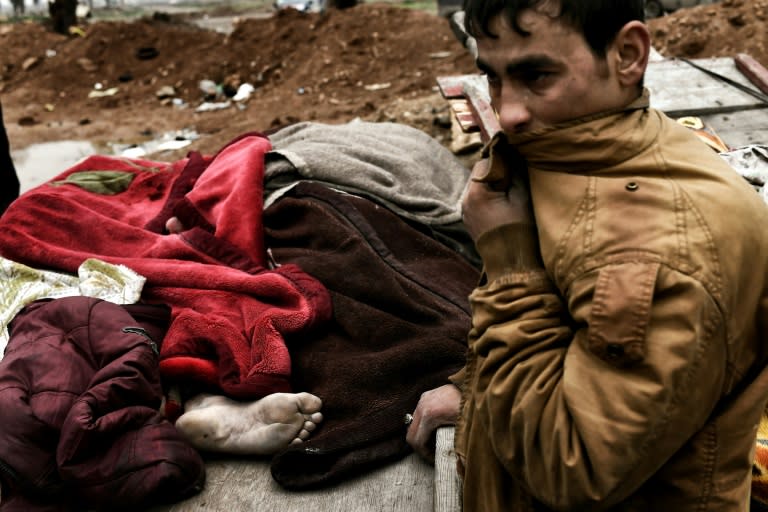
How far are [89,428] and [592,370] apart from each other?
137cm

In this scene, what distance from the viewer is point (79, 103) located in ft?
28.8

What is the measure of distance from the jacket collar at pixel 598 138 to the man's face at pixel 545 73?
0.08ft

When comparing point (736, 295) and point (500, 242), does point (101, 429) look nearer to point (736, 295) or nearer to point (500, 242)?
point (500, 242)

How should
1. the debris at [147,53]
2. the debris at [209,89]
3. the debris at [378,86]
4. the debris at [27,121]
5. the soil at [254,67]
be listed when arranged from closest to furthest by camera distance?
the soil at [254,67] < the debris at [378,86] < the debris at [27,121] < the debris at [209,89] < the debris at [147,53]

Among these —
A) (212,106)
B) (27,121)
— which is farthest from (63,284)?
(27,121)

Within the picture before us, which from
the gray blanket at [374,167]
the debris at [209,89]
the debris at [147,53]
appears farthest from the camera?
the debris at [147,53]

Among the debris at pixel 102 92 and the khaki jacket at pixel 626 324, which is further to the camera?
the debris at pixel 102 92

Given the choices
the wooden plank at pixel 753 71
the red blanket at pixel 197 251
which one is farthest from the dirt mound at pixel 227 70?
the red blanket at pixel 197 251

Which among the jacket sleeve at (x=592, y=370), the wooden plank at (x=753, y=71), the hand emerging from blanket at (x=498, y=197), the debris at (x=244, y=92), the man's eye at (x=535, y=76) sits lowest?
the debris at (x=244, y=92)

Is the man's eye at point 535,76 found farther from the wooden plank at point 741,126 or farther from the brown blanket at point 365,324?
the wooden plank at point 741,126

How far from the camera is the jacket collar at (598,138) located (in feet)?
4.17

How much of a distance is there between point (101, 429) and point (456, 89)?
297 cm

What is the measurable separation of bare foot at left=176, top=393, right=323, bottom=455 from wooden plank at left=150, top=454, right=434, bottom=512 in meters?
0.08

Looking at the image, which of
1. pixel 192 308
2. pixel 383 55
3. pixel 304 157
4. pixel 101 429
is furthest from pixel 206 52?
pixel 101 429
